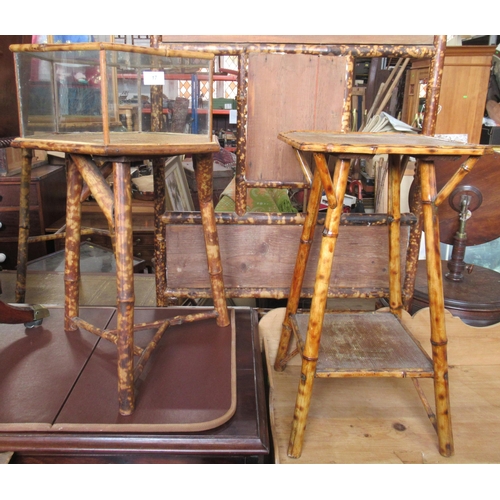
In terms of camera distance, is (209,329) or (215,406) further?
(209,329)

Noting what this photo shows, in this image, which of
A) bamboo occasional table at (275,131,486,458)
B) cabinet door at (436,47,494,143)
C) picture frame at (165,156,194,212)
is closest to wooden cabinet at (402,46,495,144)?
cabinet door at (436,47,494,143)

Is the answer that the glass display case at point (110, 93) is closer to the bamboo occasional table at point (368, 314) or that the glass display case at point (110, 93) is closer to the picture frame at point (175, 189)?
the bamboo occasional table at point (368, 314)

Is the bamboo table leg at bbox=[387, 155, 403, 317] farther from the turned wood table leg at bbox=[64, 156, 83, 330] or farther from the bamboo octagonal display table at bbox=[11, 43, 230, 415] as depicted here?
the turned wood table leg at bbox=[64, 156, 83, 330]

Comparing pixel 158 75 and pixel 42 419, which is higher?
pixel 158 75

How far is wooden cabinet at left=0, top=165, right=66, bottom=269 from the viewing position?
2723 millimetres

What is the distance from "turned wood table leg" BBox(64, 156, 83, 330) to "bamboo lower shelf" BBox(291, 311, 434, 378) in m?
0.71

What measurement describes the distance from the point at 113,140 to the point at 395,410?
1146 millimetres

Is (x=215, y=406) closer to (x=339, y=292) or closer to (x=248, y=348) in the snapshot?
(x=248, y=348)

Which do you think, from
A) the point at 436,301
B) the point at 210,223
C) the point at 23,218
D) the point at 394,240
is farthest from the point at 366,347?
the point at 23,218

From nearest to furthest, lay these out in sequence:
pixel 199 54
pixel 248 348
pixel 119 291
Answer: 1. pixel 119 291
2. pixel 199 54
3. pixel 248 348

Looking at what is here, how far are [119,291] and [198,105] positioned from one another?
63 centimetres

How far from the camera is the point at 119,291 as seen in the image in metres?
1.13

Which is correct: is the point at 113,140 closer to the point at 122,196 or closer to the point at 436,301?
the point at 122,196
